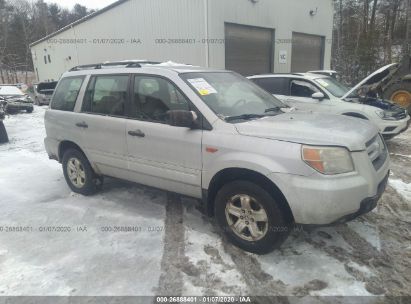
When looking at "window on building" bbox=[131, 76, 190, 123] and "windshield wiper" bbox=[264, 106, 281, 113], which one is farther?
"windshield wiper" bbox=[264, 106, 281, 113]

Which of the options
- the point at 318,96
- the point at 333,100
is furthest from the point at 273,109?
the point at 333,100

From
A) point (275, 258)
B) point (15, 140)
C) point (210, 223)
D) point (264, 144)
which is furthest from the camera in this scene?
point (15, 140)

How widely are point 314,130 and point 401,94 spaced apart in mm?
9300

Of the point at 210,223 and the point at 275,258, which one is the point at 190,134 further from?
the point at 275,258

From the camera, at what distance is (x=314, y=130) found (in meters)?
3.12

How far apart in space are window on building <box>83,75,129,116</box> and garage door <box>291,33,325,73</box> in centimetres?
1474

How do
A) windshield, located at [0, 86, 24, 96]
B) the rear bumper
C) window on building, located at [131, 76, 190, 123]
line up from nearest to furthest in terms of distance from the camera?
window on building, located at [131, 76, 190, 123] → the rear bumper → windshield, located at [0, 86, 24, 96]

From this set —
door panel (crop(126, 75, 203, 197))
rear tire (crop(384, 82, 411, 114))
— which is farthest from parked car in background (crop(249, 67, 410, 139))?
door panel (crop(126, 75, 203, 197))

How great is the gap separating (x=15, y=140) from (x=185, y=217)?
7798mm

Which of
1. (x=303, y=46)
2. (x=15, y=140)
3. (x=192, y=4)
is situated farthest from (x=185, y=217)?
(x=303, y=46)

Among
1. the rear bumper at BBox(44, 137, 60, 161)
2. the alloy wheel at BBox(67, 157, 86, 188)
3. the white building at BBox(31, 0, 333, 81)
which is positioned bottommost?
the alloy wheel at BBox(67, 157, 86, 188)

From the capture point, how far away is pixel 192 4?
13.2 metres

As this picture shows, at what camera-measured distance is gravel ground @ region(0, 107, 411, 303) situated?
2.93 metres

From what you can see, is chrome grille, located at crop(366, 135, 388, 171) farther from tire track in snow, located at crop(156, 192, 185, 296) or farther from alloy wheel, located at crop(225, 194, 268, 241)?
tire track in snow, located at crop(156, 192, 185, 296)
